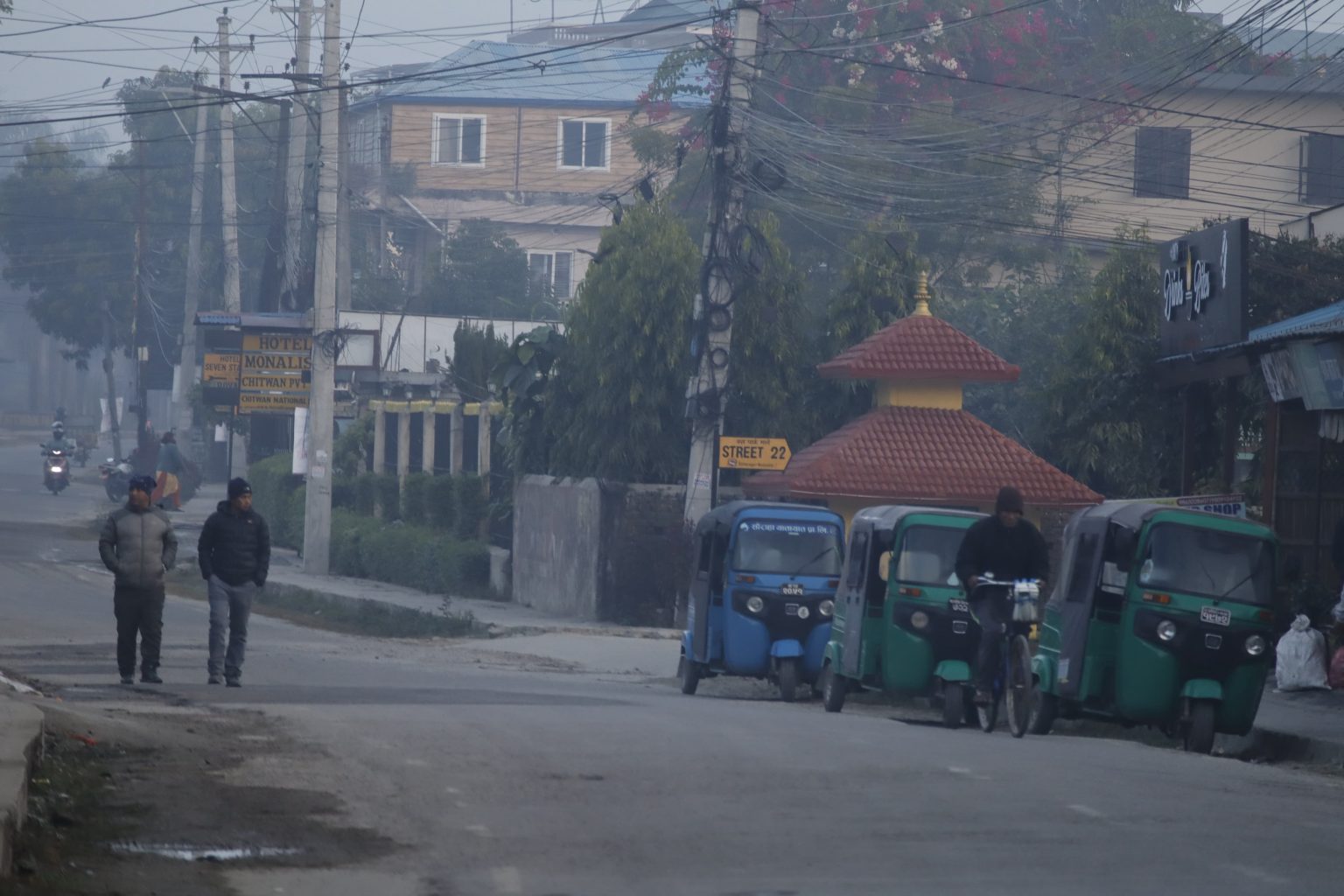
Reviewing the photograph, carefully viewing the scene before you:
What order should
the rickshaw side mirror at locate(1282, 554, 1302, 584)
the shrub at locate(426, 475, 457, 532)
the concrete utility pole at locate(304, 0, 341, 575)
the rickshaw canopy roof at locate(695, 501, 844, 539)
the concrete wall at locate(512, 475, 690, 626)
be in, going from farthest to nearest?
the shrub at locate(426, 475, 457, 532)
the concrete utility pole at locate(304, 0, 341, 575)
the concrete wall at locate(512, 475, 690, 626)
the rickshaw canopy roof at locate(695, 501, 844, 539)
the rickshaw side mirror at locate(1282, 554, 1302, 584)

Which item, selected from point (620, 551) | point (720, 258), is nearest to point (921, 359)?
point (720, 258)

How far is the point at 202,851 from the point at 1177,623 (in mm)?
8051

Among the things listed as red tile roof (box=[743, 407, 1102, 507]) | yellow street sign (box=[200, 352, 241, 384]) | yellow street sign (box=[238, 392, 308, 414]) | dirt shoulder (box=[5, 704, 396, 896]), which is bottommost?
dirt shoulder (box=[5, 704, 396, 896])

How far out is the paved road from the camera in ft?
23.2

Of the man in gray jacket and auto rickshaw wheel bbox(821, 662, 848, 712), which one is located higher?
the man in gray jacket

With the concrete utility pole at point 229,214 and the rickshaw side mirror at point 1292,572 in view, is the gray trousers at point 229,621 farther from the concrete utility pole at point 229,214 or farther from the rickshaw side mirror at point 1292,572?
the concrete utility pole at point 229,214

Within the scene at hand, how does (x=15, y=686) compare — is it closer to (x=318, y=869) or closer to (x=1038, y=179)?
(x=318, y=869)

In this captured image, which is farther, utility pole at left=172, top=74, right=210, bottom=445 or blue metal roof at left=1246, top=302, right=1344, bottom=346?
utility pole at left=172, top=74, right=210, bottom=445

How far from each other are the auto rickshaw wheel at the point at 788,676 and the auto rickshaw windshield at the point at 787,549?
964 mm

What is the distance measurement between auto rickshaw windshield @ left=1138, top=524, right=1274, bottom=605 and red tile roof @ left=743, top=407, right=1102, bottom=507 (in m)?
11.1

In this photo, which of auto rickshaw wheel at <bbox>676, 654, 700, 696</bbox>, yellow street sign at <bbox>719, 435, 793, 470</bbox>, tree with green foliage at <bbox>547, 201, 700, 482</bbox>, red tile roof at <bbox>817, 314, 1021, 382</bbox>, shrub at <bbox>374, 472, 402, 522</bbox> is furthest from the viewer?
shrub at <bbox>374, 472, 402, 522</bbox>

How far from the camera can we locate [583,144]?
6962 cm

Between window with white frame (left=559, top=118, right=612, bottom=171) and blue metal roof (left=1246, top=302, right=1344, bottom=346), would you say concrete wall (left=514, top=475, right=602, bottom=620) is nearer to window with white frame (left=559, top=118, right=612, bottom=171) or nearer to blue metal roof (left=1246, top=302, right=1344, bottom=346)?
blue metal roof (left=1246, top=302, right=1344, bottom=346)

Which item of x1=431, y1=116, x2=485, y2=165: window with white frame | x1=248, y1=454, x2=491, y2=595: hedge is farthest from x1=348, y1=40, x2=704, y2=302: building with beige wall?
x1=248, y1=454, x2=491, y2=595: hedge
